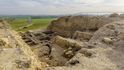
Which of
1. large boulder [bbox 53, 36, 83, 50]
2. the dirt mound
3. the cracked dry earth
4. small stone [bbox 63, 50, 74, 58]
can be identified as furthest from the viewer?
large boulder [bbox 53, 36, 83, 50]

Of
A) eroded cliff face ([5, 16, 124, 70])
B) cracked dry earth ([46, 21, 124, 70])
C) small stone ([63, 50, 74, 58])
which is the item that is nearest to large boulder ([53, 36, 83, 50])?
eroded cliff face ([5, 16, 124, 70])

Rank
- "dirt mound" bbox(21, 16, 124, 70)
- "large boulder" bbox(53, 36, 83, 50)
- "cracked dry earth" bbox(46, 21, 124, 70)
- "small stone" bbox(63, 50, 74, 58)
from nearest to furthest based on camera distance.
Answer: "cracked dry earth" bbox(46, 21, 124, 70) < "dirt mound" bbox(21, 16, 124, 70) < "small stone" bbox(63, 50, 74, 58) < "large boulder" bbox(53, 36, 83, 50)

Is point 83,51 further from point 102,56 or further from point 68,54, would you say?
point 68,54

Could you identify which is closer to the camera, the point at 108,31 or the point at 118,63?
the point at 118,63

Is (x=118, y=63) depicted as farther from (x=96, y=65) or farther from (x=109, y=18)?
(x=109, y=18)

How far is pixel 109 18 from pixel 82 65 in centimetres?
1568

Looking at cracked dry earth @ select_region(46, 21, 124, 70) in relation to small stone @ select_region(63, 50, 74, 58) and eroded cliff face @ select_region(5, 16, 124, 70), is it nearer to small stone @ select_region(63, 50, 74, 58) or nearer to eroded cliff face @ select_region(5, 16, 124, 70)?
eroded cliff face @ select_region(5, 16, 124, 70)

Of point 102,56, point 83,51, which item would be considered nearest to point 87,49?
point 83,51

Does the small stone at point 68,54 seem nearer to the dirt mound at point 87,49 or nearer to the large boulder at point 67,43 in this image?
the dirt mound at point 87,49

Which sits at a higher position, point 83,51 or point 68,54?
point 83,51

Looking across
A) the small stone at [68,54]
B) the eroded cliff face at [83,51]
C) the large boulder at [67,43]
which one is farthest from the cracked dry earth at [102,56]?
the large boulder at [67,43]

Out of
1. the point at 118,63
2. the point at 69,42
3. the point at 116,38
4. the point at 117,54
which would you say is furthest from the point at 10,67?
the point at 69,42

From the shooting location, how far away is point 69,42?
19.0 meters

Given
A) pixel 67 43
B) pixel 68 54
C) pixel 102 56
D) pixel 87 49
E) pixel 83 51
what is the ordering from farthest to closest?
pixel 67 43
pixel 68 54
pixel 87 49
pixel 83 51
pixel 102 56
